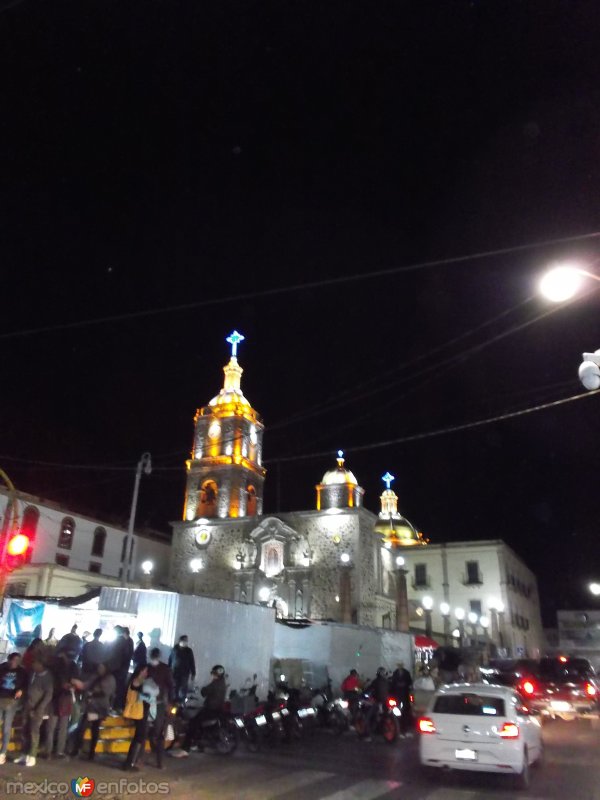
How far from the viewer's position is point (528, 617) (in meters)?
60.6

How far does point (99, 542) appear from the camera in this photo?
43375 millimetres

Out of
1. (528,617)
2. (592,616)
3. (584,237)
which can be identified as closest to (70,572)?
(584,237)

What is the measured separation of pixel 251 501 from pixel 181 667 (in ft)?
118

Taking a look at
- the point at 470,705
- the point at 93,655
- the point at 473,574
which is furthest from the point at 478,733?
the point at 473,574

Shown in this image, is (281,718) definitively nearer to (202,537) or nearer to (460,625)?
(460,625)

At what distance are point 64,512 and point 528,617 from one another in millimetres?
45006

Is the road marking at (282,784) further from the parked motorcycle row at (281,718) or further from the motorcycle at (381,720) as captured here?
the motorcycle at (381,720)

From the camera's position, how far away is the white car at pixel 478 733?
8.88m

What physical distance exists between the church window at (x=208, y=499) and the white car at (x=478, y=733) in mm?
38306

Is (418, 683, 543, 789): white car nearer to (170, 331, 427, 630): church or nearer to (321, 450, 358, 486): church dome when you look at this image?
(170, 331, 427, 630): church

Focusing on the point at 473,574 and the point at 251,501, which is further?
the point at 473,574

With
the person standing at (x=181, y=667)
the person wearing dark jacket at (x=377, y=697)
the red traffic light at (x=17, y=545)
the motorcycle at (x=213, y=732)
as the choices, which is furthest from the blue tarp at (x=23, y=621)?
the person wearing dark jacket at (x=377, y=697)

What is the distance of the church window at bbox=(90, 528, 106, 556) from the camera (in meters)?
42.8

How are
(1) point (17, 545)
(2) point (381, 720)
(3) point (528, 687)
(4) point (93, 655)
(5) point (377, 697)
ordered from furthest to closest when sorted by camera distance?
(3) point (528, 687) < (5) point (377, 697) < (2) point (381, 720) < (1) point (17, 545) < (4) point (93, 655)
